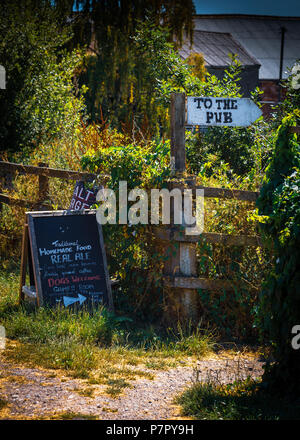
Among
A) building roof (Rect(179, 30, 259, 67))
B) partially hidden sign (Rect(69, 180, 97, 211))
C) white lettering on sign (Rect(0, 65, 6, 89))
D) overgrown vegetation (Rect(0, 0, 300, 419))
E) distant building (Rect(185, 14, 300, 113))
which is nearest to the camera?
overgrown vegetation (Rect(0, 0, 300, 419))

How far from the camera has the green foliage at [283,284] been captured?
3625 mm

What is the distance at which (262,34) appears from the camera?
43.2 meters

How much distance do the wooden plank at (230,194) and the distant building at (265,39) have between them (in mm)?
32007

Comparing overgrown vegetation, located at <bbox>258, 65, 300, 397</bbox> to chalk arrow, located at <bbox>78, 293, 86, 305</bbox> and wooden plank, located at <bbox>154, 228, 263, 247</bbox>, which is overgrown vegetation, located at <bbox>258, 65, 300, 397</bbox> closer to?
wooden plank, located at <bbox>154, 228, 263, 247</bbox>

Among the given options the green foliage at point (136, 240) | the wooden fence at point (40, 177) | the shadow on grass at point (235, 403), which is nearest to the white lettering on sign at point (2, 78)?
the wooden fence at point (40, 177)

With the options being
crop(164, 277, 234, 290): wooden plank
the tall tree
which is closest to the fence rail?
crop(164, 277, 234, 290): wooden plank

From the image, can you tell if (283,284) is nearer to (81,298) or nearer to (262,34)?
(81,298)

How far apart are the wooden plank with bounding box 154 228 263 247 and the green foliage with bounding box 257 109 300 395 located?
3.92 feet

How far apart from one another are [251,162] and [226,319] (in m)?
3.30

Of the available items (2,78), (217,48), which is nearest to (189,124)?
(2,78)

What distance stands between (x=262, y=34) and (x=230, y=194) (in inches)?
1628

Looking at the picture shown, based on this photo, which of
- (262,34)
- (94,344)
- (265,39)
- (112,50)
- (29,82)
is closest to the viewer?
(94,344)

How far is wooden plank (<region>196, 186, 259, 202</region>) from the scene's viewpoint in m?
5.21

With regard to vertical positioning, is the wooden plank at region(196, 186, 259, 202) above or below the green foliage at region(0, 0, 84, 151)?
below
